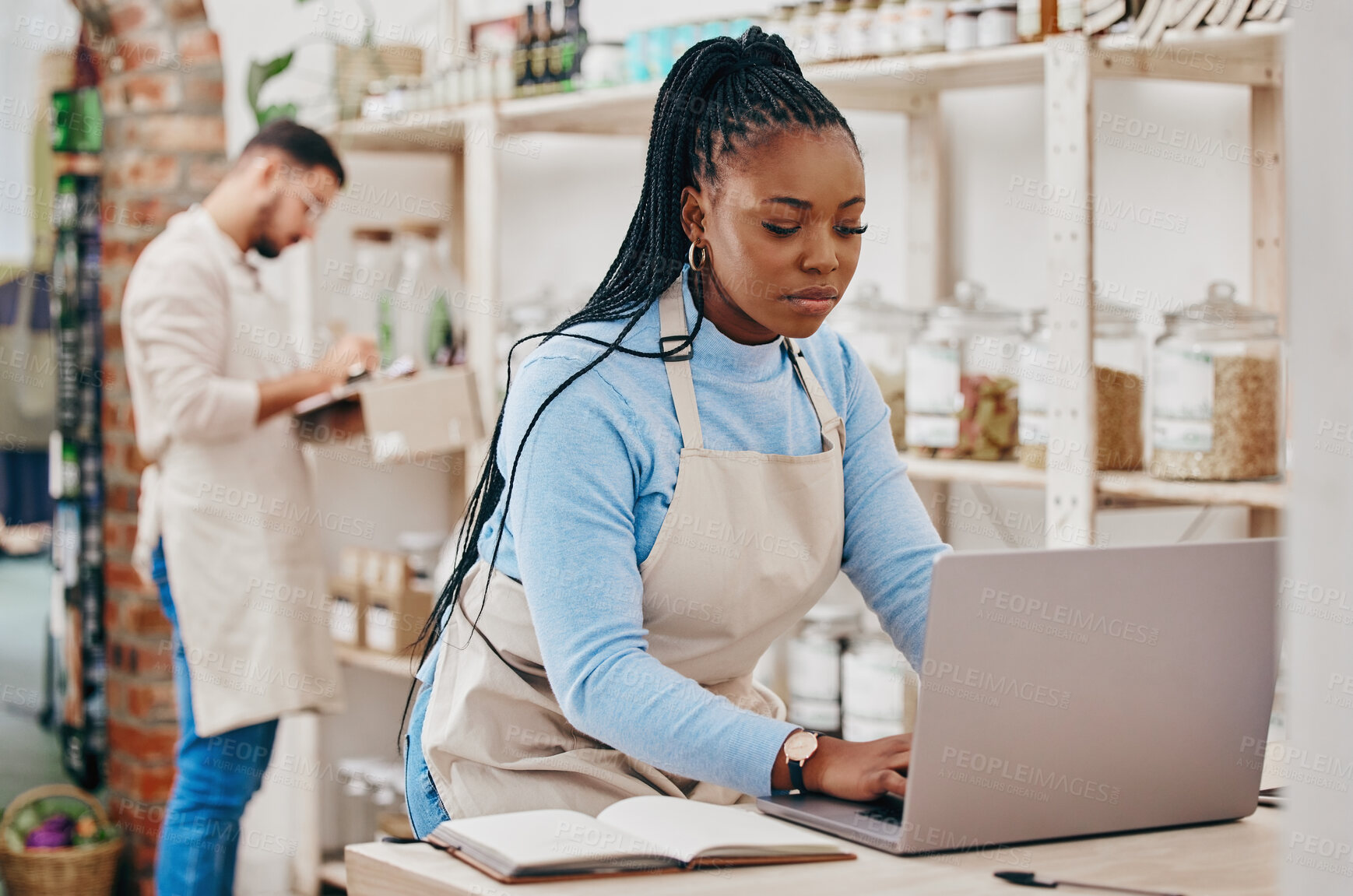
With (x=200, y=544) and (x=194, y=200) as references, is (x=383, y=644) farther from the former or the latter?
(x=194, y=200)

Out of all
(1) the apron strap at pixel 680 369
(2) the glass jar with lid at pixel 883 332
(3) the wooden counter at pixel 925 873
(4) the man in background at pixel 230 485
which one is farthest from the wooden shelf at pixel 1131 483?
(4) the man in background at pixel 230 485

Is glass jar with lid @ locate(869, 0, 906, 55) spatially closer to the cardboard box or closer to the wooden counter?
the cardboard box

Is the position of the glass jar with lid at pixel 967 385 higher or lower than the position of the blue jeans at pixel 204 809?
higher

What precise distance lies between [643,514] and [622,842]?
0.33 meters

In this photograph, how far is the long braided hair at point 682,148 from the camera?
1.29 m

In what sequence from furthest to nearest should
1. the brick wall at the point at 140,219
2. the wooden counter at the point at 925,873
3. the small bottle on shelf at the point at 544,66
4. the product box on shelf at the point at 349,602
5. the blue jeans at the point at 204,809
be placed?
the brick wall at the point at 140,219 → the product box on shelf at the point at 349,602 → the small bottle on shelf at the point at 544,66 → the blue jeans at the point at 204,809 → the wooden counter at the point at 925,873

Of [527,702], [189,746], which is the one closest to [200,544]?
[189,746]

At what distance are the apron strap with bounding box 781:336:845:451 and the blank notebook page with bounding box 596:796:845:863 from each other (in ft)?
1.37

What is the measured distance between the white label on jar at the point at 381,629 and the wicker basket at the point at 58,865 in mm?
781

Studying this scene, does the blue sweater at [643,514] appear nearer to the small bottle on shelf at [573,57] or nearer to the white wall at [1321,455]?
the white wall at [1321,455]

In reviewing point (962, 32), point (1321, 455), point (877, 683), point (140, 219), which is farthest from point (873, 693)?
point (140, 219)

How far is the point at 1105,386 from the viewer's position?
2.03 m

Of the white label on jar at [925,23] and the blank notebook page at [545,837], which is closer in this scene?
the blank notebook page at [545,837]

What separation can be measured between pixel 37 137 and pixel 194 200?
49 centimetres
